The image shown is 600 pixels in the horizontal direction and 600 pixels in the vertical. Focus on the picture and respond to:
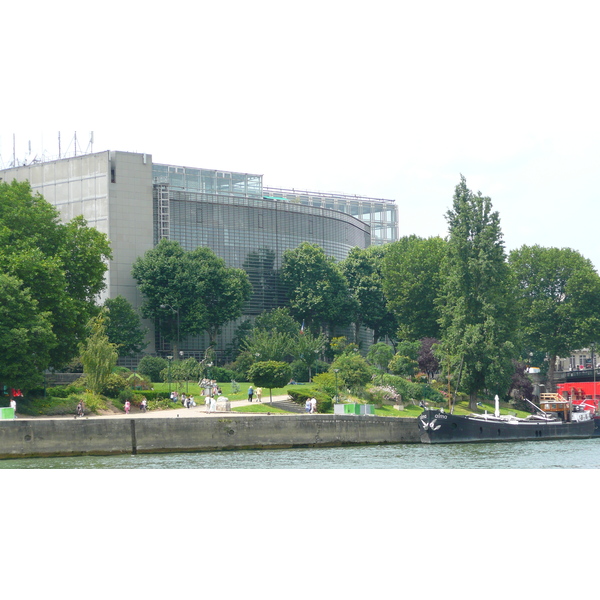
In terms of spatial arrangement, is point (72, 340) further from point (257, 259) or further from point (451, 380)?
point (257, 259)

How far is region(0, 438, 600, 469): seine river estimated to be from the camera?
1454 inches

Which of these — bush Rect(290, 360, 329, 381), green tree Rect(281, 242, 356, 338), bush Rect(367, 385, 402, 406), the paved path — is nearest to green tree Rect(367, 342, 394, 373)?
bush Rect(290, 360, 329, 381)

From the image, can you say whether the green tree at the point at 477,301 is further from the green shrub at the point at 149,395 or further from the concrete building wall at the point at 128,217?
the concrete building wall at the point at 128,217

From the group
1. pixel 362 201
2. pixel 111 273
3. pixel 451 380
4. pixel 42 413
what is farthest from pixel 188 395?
pixel 362 201

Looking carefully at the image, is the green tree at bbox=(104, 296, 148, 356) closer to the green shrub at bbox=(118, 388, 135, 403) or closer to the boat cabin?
the green shrub at bbox=(118, 388, 135, 403)

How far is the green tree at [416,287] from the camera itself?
8406 centimetres

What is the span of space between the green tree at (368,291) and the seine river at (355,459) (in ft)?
146

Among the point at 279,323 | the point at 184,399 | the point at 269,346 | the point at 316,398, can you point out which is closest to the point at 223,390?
the point at 269,346

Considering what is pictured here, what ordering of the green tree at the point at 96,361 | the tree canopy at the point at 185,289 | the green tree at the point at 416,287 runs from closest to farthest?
the green tree at the point at 96,361 → the tree canopy at the point at 185,289 → the green tree at the point at 416,287

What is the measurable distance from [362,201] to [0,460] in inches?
3985

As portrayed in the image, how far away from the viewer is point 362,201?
450 feet

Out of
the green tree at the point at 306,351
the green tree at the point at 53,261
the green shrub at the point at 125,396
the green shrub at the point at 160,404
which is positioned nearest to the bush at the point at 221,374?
the green tree at the point at 306,351

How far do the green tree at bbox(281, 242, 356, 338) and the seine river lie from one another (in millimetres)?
40588

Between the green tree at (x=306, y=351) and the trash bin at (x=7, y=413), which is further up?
the green tree at (x=306, y=351)
